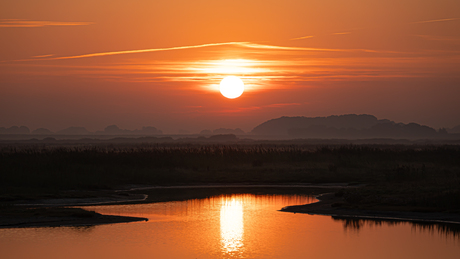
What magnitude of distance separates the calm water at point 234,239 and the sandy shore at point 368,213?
38.7 inches

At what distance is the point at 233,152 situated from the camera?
5397cm

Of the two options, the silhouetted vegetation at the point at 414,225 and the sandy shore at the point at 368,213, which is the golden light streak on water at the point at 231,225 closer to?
the sandy shore at the point at 368,213

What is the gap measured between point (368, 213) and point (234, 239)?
28.5 ft

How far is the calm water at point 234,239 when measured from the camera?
17656 millimetres

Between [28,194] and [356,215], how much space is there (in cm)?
1859

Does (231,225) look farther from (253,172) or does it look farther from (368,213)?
(253,172)

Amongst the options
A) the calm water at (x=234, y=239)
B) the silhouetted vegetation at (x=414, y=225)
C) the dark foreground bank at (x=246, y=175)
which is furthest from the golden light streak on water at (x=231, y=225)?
the silhouetted vegetation at (x=414, y=225)

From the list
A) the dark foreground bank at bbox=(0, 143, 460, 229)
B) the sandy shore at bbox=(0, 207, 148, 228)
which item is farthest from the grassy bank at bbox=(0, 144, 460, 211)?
the sandy shore at bbox=(0, 207, 148, 228)

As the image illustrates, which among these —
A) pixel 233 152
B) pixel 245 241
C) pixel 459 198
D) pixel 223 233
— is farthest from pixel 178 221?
pixel 233 152

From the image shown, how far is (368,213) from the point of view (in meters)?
25.3

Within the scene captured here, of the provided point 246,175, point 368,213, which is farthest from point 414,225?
point 246,175

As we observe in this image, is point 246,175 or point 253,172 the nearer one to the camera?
point 246,175

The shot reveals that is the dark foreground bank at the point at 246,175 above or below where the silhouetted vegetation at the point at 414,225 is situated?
above

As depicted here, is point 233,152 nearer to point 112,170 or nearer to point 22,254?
point 112,170
